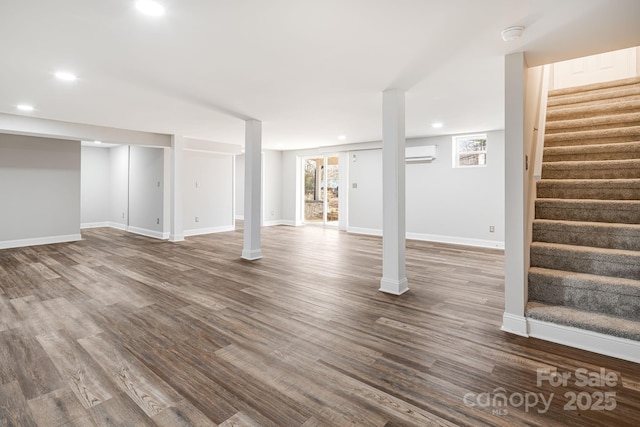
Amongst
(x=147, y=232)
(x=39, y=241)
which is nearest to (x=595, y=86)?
(x=147, y=232)

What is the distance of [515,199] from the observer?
2.59 meters

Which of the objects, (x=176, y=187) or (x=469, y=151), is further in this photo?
(x=176, y=187)

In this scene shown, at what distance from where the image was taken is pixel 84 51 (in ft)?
8.81

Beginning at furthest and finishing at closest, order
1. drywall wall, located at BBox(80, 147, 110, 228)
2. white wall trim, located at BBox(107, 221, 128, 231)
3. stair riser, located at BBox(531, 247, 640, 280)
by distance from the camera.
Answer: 1. drywall wall, located at BBox(80, 147, 110, 228)
2. white wall trim, located at BBox(107, 221, 128, 231)
3. stair riser, located at BBox(531, 247, 640, 280)

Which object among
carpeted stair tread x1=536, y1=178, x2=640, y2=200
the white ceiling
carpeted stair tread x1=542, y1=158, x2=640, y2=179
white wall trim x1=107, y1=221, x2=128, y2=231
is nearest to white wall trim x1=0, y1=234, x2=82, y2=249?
white wall trim x1=107, y1=221, x2=128, y2=231

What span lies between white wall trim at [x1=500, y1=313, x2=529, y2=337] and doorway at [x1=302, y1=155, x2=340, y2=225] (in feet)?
22.1

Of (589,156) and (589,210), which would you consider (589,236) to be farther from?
(589,156)

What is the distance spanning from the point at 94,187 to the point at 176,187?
386cm

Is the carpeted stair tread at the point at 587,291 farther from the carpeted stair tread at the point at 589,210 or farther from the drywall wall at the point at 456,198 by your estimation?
the drywall wall at the point at 456,198

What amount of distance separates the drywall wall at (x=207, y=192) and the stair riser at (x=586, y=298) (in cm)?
722

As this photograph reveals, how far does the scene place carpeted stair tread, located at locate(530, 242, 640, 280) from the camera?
254 centimetres

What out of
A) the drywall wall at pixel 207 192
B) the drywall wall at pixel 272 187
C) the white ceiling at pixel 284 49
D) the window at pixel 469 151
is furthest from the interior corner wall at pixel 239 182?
the window at pixel 469 151

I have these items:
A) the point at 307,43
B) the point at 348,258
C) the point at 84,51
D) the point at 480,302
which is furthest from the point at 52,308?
the point at 480,302

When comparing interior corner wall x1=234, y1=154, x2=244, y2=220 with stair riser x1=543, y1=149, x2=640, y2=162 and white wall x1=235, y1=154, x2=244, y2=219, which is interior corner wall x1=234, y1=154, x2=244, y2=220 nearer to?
white wall x1=235, y1=154, x2=244, y2=219
